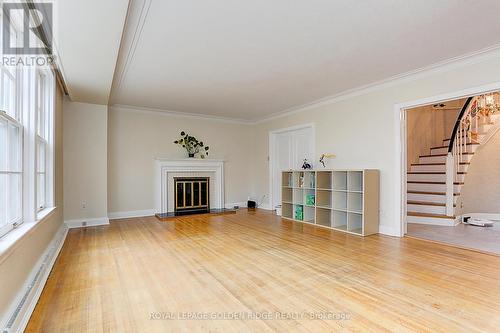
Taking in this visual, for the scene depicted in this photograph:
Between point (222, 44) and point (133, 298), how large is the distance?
103 inches

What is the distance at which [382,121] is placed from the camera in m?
4.38

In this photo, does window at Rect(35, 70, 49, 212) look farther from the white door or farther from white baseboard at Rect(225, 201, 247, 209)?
the white door

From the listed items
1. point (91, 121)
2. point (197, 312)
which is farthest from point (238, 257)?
point (91, 121)

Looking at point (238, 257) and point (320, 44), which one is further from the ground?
point (320, 44)

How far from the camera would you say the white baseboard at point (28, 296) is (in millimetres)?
1721

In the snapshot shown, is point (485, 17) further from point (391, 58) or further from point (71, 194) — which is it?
point (71, 194)

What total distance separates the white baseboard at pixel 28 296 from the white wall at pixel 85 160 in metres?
1.94

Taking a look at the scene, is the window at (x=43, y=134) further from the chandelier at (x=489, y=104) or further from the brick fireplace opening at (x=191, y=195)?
the chandelier at (x=489, y=104)

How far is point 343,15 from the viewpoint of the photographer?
2465 millimetres

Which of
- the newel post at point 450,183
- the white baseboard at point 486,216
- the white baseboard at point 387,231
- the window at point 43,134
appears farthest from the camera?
the white baseboard at point 486,216

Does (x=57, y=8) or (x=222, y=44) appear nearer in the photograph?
(x=57, y=8)

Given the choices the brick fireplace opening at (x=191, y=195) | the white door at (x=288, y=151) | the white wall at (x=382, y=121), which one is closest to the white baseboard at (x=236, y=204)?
the brick fireplace opening at (x=191, y=195)

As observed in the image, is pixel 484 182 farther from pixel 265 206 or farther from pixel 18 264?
pixel 18 264

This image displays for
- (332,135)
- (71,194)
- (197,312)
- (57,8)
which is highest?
(57,8)
